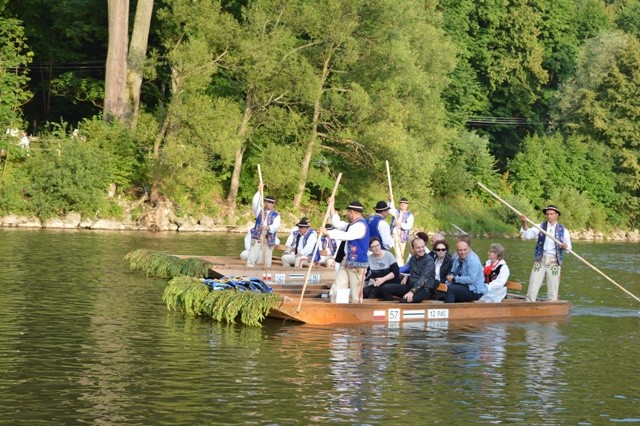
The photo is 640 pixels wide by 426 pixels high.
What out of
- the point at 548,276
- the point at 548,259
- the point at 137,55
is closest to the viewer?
the point at 548,259

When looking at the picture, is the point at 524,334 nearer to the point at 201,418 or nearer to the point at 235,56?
the point at 201,418

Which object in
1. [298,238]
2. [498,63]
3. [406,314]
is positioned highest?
[498,63]

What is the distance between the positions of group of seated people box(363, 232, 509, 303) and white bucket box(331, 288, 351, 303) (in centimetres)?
130

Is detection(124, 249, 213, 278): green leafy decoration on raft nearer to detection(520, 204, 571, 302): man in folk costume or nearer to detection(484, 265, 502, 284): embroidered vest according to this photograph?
detection(484, 265, 502, 284): embroidered vest

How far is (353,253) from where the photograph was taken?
60.1 feet

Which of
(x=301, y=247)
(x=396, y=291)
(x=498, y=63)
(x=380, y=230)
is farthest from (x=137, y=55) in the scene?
(x=498, y=63)

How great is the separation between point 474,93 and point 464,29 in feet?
12.3

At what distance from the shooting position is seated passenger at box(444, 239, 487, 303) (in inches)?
779

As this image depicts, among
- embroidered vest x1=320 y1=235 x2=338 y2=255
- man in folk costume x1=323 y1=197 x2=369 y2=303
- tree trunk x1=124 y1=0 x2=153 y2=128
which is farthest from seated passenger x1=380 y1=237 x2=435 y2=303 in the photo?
tree trunk x1=124 y1=0 x2=153 y2=128

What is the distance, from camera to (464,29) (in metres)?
68.5

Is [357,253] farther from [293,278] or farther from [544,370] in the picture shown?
[293,278]

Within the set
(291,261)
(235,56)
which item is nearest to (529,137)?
(235,56)

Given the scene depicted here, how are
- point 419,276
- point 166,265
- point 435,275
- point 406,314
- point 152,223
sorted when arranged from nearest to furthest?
point 406,314
point 419,276
point 435,275
point 166,265
point 152,223

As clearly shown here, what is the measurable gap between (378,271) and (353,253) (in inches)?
81.7
